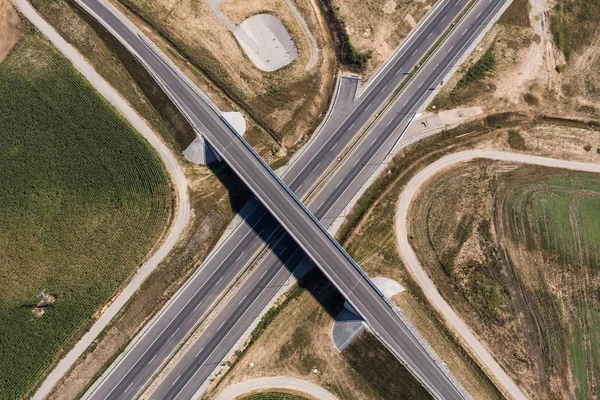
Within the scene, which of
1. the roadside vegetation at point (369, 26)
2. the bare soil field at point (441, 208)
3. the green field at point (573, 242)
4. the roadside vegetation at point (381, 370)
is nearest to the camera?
the roadside vegetation at point (381, 370)

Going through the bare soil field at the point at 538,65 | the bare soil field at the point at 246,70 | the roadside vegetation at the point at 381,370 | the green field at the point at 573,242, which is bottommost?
the green field at the point at 573,242

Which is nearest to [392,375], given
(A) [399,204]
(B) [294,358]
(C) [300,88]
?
(B) [294,358]

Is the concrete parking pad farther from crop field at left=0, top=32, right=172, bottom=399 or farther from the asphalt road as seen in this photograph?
crop field at left=0, top=32, right=172, bottom=399

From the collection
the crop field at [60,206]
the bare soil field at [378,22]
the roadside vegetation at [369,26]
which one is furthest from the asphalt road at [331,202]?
the crop field at [60,206]

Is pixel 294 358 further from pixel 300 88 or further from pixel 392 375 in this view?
pixel 300 88

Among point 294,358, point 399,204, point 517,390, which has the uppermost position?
point 399,204

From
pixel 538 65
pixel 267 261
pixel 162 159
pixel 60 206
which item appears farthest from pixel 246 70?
pixel 538 65

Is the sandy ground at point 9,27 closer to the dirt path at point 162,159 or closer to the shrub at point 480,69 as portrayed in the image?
the dirt path at point 162,159
